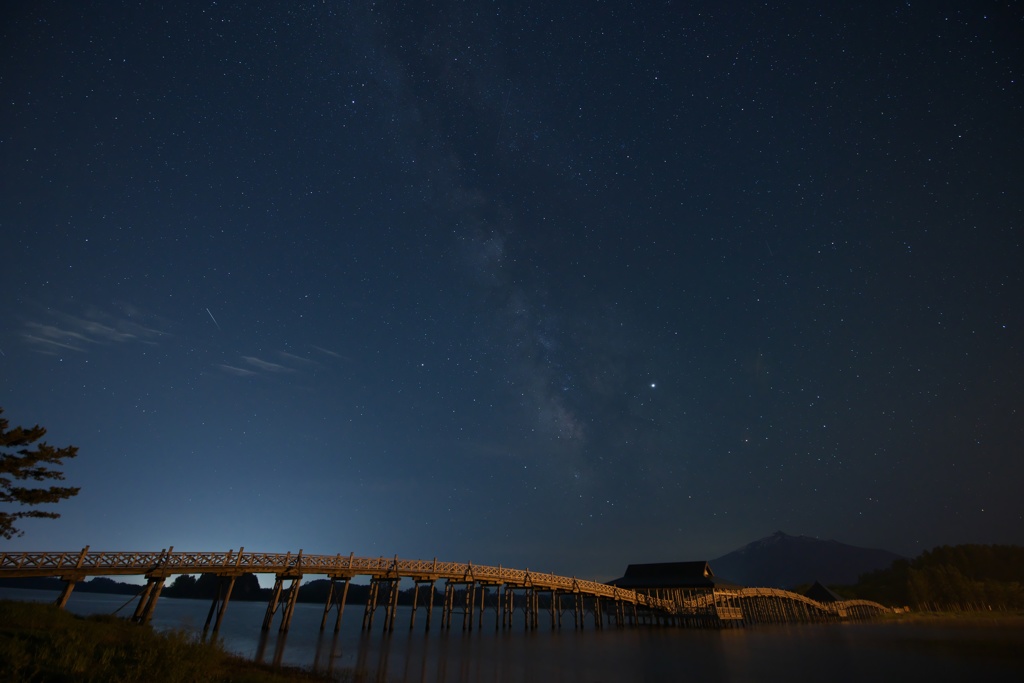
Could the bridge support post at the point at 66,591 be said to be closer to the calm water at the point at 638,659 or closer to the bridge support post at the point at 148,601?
the bridge support post at the point at 148,601

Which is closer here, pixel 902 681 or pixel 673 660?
pixel 902 681

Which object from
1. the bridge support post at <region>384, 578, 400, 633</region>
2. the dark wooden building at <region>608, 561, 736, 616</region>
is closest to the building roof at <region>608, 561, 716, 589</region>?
the dark wooden building at <region>608, 561, 736, 616</region>

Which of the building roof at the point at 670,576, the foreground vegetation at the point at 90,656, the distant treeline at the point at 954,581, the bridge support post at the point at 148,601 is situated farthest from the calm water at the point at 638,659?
the distant treeline at the point at 954,581

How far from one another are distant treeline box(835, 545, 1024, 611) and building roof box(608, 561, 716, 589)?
2592 inches

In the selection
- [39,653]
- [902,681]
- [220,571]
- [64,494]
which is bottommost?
[902,681]

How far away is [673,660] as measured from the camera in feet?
95.0

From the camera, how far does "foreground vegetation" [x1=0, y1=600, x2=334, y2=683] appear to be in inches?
389

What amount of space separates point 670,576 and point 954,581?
74.4 metres

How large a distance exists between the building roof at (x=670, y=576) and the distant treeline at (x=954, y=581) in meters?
65.8

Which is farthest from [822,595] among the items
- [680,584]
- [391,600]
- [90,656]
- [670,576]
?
[90,656]

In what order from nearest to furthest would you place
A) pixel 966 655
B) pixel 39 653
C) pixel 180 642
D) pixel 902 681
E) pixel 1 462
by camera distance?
1. pixel 39 653
2. pixel 180 642
3. pixel 1 462
4. pixel 902 681
5. pixel 966 655

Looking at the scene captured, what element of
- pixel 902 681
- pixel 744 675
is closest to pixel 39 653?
pixel 744 675

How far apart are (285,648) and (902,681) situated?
1289 inches

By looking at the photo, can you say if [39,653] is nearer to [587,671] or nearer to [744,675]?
[587,671]
